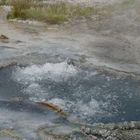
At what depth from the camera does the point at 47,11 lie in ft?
43.4

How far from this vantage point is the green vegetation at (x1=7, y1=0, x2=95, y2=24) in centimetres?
1301

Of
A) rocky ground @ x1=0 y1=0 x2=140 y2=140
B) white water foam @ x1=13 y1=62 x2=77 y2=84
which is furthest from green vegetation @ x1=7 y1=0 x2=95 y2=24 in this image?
white water foam @ x1=13 y1=62 x2=77 y2=84

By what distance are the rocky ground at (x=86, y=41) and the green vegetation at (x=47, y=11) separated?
0.26m

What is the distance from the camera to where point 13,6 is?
13289 millimetres

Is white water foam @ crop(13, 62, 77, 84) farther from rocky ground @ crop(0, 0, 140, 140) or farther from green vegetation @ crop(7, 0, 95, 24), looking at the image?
green vegetation @ crop(7, 0, 95, 24)

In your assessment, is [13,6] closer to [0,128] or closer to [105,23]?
[105,23]

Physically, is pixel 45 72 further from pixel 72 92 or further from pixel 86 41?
pixel 86 41

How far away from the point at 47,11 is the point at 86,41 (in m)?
2.05

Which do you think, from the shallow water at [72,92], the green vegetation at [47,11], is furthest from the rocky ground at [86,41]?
the shallow water at [72,92]

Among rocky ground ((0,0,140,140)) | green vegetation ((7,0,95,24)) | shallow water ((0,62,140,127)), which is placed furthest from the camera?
green vegetation ((7,0,95,24))

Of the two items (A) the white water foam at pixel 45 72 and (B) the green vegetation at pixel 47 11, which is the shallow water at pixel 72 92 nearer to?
(A) the white water foam at pixel 45 72

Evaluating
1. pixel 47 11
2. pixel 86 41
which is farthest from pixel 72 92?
pixel 47 11

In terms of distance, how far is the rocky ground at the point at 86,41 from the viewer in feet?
34.0

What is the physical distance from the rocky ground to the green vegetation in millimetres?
261
